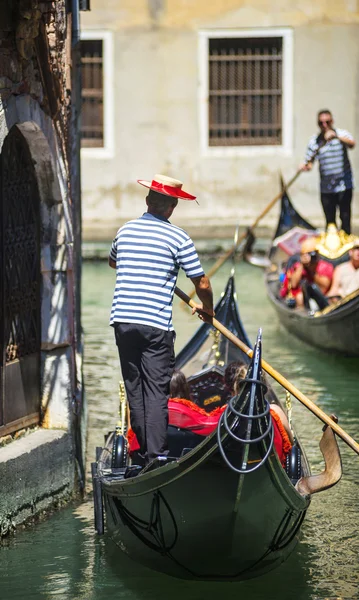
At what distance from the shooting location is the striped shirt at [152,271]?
161 inches

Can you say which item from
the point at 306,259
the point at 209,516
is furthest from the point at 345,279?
the point at 209,516

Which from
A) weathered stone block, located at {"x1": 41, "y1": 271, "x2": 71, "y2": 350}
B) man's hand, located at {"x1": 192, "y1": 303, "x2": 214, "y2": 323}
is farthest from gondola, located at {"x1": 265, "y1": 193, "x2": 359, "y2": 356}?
man's hand, located at {"x1": 192, "y1": 303, "x2": 214, "y2": 323}

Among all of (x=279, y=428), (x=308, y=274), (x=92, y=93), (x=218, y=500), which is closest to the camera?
(x=218, y=500)

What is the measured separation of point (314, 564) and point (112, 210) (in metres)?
9.12

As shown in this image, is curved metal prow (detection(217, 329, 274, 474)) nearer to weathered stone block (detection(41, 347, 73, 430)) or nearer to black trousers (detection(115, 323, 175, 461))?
black trousers (detection(115, 323, 175, 461))

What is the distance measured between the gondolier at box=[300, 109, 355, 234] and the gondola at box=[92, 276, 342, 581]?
5.30 meters

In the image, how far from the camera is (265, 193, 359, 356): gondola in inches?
314

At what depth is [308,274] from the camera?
8.63 metres

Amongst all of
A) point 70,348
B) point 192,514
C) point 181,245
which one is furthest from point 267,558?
point 70,348

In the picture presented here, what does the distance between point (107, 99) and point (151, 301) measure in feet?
30.4

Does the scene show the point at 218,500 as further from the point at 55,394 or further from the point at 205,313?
the point at 55,394

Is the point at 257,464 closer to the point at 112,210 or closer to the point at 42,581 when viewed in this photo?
the point at 42,581

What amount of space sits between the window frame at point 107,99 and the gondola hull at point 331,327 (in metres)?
4.76

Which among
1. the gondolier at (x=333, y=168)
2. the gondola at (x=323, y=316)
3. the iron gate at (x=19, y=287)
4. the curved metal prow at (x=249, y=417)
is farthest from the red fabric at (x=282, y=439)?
the gondolier at (x=333, y=168)
